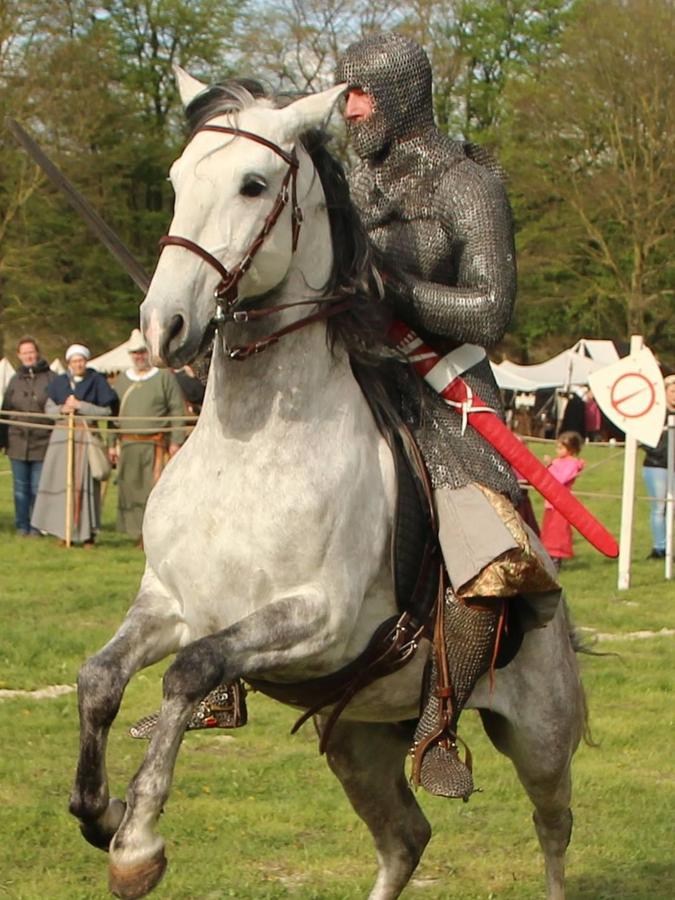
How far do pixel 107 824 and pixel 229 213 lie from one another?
1783 mm

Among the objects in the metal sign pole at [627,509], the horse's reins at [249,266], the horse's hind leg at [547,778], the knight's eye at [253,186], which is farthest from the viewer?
the metal sign pole at [627,509]

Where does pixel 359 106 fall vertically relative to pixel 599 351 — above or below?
above

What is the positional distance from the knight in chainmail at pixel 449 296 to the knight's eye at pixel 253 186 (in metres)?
0.88

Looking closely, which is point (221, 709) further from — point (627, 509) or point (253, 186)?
point (627, 509)

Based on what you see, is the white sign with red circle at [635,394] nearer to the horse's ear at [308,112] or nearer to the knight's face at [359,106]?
the knight's face at [359,106]

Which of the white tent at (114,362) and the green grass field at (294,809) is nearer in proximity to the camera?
the green grass field at (294,809)

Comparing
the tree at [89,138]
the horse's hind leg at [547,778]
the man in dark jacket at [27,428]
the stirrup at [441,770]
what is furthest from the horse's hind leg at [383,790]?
the tree at [89,138]

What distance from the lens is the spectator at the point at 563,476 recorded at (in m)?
15.6

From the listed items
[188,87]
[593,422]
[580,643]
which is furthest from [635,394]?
[593,422]

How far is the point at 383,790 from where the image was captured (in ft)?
19.4

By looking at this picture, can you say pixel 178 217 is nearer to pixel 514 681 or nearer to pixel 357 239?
pixel 357 239

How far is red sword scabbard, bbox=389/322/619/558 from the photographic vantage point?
527 centimetres

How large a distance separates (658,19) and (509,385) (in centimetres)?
1356

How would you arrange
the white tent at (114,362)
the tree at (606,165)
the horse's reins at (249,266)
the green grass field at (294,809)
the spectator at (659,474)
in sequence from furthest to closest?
the tree at (606,165), the white tent at (114,362), the spectator at (659,474), the green grass field at (294,809), the horse's reins at (249,266)
